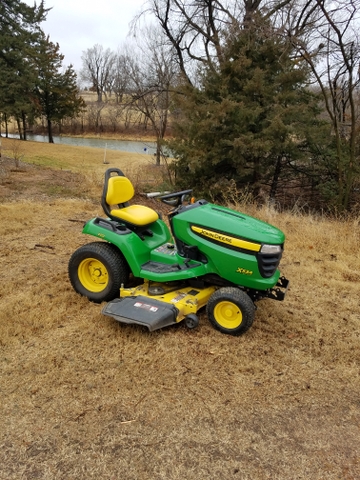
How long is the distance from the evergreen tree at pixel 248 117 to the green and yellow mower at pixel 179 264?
17.8ft

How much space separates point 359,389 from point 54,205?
6.14 m

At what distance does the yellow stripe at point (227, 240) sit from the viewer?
2729 mm

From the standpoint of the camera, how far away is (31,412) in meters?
2.05

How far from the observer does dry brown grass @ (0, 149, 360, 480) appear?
181 cm

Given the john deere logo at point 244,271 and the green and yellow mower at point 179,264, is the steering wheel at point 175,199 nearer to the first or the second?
the green and yellow mower at point 179,264

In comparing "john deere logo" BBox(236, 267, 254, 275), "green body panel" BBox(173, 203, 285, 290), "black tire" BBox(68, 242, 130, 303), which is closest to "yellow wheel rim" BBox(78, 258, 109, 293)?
"black tire" BBox(68, 242, 130, 303)

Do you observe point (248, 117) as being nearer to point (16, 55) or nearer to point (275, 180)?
point (275, 180)

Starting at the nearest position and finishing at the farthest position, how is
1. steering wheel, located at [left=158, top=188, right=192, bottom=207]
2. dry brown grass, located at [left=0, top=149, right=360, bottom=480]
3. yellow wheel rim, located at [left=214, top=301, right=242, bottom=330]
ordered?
dry brown grass, located at [left=0, top=149, right=360, bottom=480] → yellow wheel rim, located at [left=214, top=301, right=242, bottom=330] → steering wheel, located at [left=158, top=188, right=192, bottom=207]

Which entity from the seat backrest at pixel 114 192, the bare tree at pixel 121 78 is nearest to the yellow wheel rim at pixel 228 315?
the seat backrest at pixel 114 192

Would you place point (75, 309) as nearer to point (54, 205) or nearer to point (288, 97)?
point (54, 205)

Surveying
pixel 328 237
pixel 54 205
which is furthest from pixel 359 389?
pixel 54 205

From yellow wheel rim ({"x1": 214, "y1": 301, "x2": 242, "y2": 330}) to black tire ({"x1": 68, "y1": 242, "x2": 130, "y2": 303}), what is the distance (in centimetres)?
89

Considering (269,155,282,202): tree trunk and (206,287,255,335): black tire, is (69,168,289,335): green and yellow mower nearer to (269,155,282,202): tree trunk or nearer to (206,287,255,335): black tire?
(206,287,255,335): black tire

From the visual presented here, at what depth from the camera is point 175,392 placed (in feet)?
7.40
